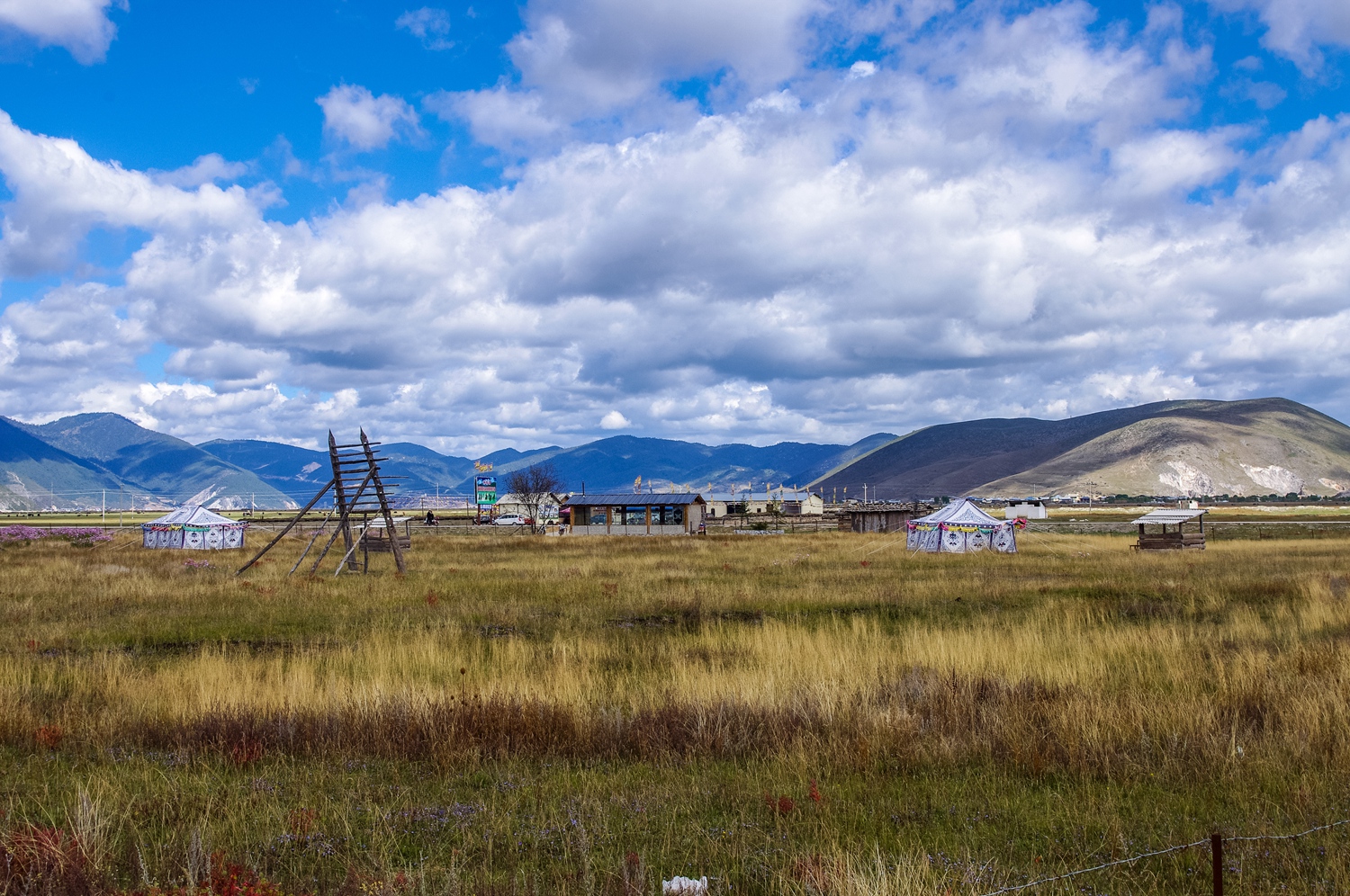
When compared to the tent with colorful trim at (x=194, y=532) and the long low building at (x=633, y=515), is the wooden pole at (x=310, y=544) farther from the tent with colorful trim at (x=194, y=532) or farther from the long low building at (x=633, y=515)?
the long low building at (x=633, y=515)

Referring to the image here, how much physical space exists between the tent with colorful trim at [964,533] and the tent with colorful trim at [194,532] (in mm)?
36560

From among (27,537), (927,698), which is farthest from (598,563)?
(27,537)

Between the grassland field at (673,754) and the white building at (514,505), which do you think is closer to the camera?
the grassland field at (673,754)

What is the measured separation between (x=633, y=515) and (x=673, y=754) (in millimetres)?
63165

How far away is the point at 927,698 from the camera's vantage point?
9.55 m

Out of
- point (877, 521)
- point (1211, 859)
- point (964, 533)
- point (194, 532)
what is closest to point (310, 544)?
point (194, 532)

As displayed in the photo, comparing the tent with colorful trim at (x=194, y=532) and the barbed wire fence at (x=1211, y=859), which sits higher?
the tent with colorful trim at (x=194, y=532)

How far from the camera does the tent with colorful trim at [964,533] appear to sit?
4256cm

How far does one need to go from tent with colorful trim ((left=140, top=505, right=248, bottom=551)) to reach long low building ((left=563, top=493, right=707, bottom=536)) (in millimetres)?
26374

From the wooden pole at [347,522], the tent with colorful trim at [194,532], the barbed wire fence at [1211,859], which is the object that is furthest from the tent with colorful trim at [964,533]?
the barbed wire fence at [1211,859]

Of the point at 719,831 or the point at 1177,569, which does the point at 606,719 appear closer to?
the point at 719,831

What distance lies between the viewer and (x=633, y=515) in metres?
70.9

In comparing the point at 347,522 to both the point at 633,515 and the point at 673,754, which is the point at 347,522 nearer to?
the point at 673,754

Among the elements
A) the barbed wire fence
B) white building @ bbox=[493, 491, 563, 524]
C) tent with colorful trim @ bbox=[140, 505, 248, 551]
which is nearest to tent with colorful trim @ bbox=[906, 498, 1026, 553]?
tent with colorful trim @ bbox=[140, 505, 248, 551]
